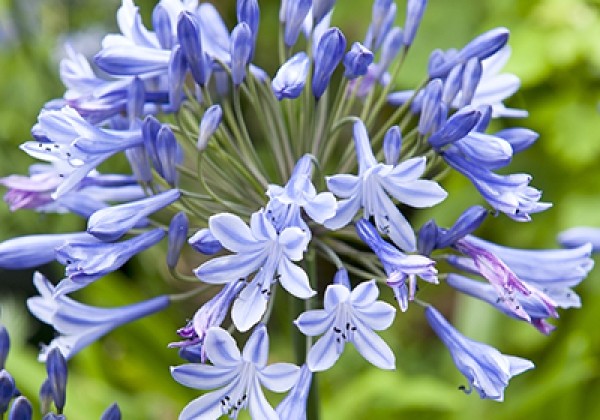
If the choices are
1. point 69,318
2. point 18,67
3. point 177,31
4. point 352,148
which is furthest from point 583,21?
point 18,67

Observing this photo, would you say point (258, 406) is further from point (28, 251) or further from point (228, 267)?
point (28, 251)

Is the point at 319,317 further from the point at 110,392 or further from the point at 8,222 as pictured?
the point at 8,222

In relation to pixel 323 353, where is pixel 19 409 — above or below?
below

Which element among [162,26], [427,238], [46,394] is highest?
[162,26]

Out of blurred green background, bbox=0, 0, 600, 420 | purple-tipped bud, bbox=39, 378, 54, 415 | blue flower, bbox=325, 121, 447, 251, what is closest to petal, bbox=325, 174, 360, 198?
blue flower, bbox=325, 121, 447, 251

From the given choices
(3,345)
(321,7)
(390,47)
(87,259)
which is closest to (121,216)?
(87,259)

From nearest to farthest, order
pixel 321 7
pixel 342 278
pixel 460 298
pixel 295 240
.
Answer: pixel 295 240, pixel 342 278, pixel 321 7, pixel 460 298
